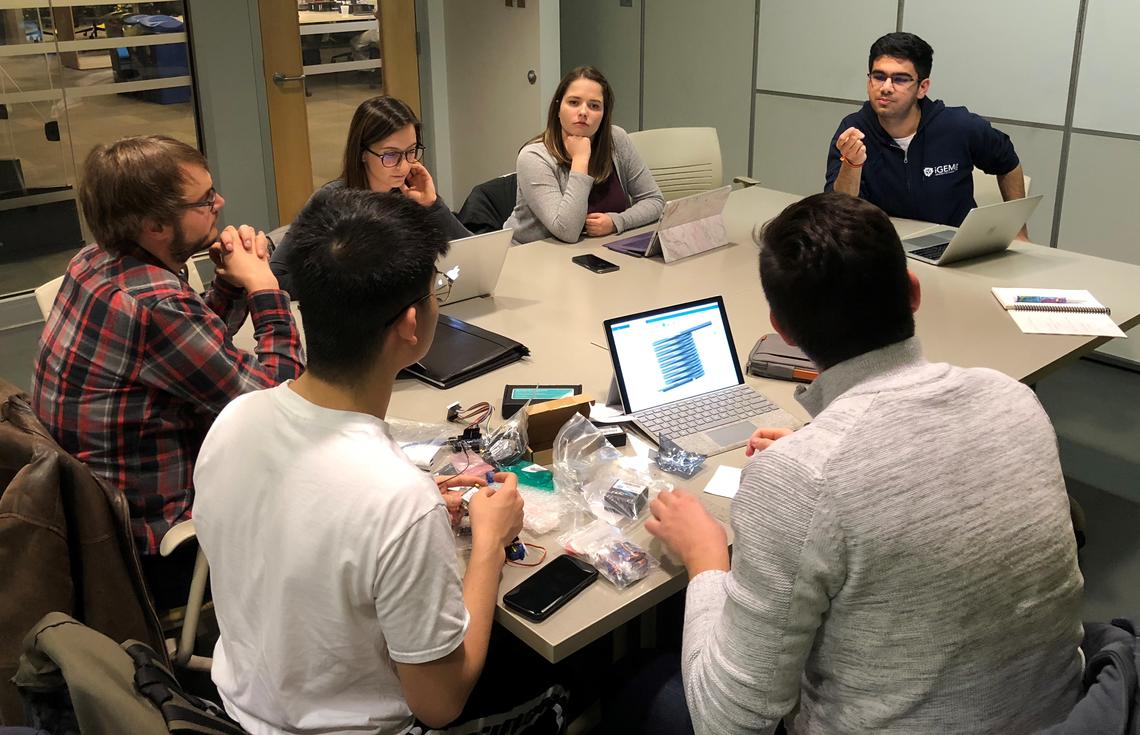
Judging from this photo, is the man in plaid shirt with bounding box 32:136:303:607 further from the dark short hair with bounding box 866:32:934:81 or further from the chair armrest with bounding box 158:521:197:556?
the dark short hair with bounding box 866:32:934:81

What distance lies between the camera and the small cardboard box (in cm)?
185

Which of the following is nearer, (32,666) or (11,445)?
(32,666)

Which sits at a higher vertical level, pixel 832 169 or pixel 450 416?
pixel 832 169

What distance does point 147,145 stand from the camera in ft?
6.23

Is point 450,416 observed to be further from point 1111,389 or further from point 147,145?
point 1111,389

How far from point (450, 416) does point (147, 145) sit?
2.55 ft

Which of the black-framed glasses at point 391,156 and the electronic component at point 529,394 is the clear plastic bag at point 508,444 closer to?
the electronic component at point 529,394

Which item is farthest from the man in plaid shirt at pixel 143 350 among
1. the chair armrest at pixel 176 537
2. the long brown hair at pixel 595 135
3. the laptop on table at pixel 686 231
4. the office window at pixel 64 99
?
the office window at pixel 64 99

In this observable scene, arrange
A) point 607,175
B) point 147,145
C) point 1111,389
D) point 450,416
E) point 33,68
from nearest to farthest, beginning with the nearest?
point 147,145 < point 450,416 < point 607,175 < point 1111,389 < point 33,68

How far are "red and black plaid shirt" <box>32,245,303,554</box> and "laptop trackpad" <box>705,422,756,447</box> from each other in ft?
2.95

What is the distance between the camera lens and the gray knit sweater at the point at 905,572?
1138 mm

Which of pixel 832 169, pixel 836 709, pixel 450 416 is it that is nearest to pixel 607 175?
pixel 832 169

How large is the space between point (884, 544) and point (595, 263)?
6.61 feet

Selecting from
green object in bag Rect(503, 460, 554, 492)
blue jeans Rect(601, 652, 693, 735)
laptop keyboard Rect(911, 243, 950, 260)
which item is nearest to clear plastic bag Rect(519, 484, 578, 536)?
green object in bag Rect(503, 460, 554, 492)
